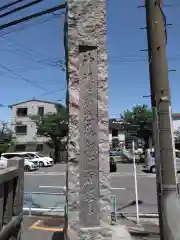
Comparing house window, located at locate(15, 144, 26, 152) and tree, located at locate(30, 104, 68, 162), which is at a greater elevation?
tree, located at locate(30, 104, 68, 162)

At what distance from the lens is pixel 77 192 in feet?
11.0

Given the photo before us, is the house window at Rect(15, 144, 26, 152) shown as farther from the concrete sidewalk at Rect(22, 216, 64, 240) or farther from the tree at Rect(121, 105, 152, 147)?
the concrete sidewalk at Rect(22, 216, 64, 240)

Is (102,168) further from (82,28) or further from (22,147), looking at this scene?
(22,147)

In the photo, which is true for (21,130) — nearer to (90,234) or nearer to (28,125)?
(28,125)

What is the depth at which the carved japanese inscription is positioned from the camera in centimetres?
331

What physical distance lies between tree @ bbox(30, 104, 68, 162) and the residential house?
302 cm

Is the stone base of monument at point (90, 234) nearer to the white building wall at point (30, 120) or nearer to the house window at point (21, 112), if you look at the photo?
the white building wall at point (30, 120)

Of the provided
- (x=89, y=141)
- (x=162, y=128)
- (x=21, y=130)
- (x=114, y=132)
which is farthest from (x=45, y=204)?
(x=114, y=132)

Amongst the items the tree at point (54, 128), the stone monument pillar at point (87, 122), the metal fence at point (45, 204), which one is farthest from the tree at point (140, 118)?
the stone monument pillar at point (87, 122)

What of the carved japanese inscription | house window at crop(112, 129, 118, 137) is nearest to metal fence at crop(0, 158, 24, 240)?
the carved japanese inscription

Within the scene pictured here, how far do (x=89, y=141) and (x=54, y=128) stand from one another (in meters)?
31.2

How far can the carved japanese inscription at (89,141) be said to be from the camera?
3.31 metres

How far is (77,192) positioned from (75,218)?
321mm

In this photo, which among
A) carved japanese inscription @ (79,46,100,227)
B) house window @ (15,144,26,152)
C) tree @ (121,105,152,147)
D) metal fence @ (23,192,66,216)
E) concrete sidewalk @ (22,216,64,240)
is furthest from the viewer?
house window @ (15,144,26,152)
